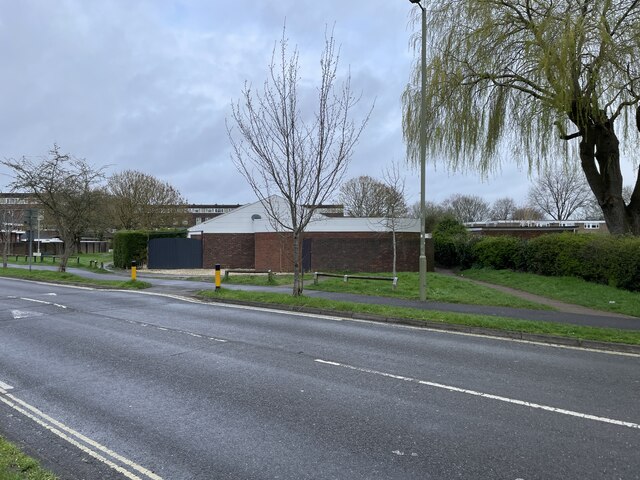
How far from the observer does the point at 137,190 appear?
5069 centimetres

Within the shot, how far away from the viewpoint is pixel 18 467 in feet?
11.7

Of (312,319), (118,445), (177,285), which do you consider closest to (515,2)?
(312,319)

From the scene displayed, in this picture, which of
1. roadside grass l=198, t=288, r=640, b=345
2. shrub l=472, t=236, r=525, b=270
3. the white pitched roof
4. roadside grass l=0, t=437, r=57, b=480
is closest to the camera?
roadside grass l=0, t=437, r=57, b=480

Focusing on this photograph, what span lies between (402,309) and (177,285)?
11.2 meters

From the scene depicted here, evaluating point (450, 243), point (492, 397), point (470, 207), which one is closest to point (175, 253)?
point (450, 243)

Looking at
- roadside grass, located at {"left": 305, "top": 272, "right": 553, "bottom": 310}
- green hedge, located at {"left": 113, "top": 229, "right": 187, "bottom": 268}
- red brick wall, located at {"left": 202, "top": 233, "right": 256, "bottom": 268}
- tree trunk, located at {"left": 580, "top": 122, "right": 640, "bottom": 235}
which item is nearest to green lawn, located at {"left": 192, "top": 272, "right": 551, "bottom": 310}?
roadside grass, located at {"left": 305, "top": 272, "right": 553, "bottom": 310}

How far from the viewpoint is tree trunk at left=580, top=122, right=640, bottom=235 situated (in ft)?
55.8

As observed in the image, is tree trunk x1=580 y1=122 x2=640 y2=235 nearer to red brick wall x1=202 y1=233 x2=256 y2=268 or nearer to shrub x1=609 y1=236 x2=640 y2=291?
shrub x1=609 y1=236 x2=640 y2=291

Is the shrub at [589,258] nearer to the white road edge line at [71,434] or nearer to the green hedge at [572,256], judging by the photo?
the green hedge at [572,256]

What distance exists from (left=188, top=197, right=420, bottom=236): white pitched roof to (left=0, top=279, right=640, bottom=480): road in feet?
62.5

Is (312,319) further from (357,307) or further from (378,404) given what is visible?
(378,404)

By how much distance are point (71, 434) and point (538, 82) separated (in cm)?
1661

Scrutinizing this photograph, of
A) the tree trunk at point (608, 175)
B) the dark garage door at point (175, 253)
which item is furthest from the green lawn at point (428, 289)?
the dark garage door at point (175, 253)

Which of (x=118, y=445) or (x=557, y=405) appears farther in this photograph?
(x=557, y=405)
